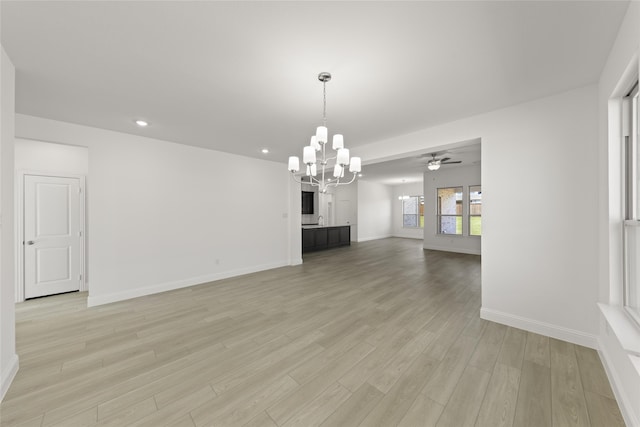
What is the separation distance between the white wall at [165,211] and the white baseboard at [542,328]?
4.45 meters

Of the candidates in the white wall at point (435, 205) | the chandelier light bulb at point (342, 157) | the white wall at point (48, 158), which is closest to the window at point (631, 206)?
the chandelier light bulb at point (342, 157)

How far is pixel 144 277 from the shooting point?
399cm

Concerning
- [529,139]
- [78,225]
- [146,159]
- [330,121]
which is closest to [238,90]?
[330,121]

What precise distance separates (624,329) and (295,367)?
96.4 inches

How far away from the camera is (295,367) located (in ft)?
6.71

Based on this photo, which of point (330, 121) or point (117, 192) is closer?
point (330, 121)

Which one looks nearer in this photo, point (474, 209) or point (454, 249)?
point (474, 209)

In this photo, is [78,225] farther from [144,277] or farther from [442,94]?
[442,94]

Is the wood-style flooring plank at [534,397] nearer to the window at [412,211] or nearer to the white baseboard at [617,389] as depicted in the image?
the white baseboard at [617,389]

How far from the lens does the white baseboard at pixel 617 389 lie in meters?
1.45

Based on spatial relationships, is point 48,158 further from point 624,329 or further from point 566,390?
point 624,329

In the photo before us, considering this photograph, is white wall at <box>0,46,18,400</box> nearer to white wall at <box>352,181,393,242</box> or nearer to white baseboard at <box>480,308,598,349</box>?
white baseboard at <box>480,308,598,349</box>

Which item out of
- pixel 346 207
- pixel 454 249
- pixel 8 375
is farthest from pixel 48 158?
pixel 454 249

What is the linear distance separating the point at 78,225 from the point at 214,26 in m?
4.80
